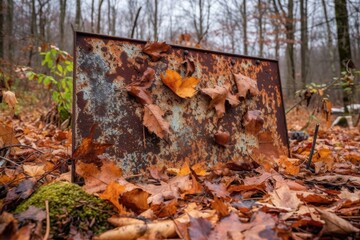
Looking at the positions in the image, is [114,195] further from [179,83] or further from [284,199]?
[179,83]

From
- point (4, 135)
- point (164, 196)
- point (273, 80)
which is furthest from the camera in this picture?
point (273, 80)

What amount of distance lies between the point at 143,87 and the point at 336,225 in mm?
1212

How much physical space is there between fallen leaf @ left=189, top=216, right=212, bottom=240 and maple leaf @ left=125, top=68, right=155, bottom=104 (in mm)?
897

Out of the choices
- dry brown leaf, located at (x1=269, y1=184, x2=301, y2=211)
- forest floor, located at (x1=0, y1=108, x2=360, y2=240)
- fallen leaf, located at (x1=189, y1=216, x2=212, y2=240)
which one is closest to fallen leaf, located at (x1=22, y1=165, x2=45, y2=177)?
forest floor, located at (x1=0, y1=108, x2=360, y2=240)

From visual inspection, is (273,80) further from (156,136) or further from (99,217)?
(99,217)

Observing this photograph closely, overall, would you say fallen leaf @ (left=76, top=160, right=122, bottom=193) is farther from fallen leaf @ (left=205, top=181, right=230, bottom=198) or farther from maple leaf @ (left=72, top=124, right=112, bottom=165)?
fallen leaf @ (left=205, top=181, right=230, bottom=198)

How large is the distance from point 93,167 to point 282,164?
1.30 m

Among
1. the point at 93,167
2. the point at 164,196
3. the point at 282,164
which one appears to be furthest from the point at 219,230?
the point at 282,164

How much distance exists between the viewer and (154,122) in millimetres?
1644

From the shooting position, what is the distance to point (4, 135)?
1799mm

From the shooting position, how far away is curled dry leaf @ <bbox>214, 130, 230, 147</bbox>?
189 centimetres

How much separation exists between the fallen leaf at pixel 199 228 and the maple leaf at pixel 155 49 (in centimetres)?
114

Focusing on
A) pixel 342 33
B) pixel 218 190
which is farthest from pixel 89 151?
pixel 342 33

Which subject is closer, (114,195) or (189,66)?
(114,195)
